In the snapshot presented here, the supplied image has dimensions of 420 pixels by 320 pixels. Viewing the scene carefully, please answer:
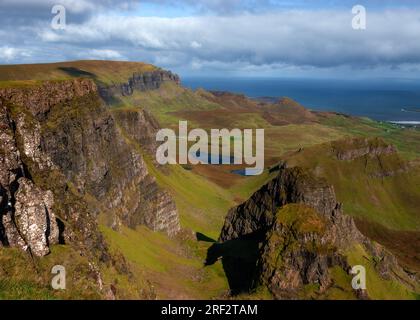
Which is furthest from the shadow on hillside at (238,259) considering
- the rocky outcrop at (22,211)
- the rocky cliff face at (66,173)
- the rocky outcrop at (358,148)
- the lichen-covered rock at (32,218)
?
the rocky outcrop at (358,148)

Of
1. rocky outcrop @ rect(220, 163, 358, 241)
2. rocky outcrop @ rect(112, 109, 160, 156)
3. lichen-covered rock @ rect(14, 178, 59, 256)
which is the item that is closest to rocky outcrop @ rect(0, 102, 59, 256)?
lichen-covered rock @ rect(14, 178, 59, 256)

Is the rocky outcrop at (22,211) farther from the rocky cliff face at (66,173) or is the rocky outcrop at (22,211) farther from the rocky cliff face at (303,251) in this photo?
the rocky cliff face at (303,251)

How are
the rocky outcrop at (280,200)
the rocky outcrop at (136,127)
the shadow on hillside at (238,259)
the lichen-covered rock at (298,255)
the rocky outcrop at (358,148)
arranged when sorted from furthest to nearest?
the rocky outcrop at (358,148)
the rocky outcrop at (136,127)
the rocky outcrop at (280,200)
the shadow on hillside at (238,259)
the lichen-covered rock at (298,255)

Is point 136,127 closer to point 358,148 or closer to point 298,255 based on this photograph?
point 298,255

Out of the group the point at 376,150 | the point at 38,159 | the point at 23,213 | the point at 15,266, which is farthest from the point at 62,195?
the point at 376,150

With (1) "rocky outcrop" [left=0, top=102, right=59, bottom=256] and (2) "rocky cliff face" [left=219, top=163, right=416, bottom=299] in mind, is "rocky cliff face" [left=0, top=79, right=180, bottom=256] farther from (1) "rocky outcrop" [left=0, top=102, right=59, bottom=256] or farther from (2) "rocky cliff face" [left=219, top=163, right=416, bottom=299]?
(2) "rocky cliff face" [left=219, top=163, right=416, bottom=299]
